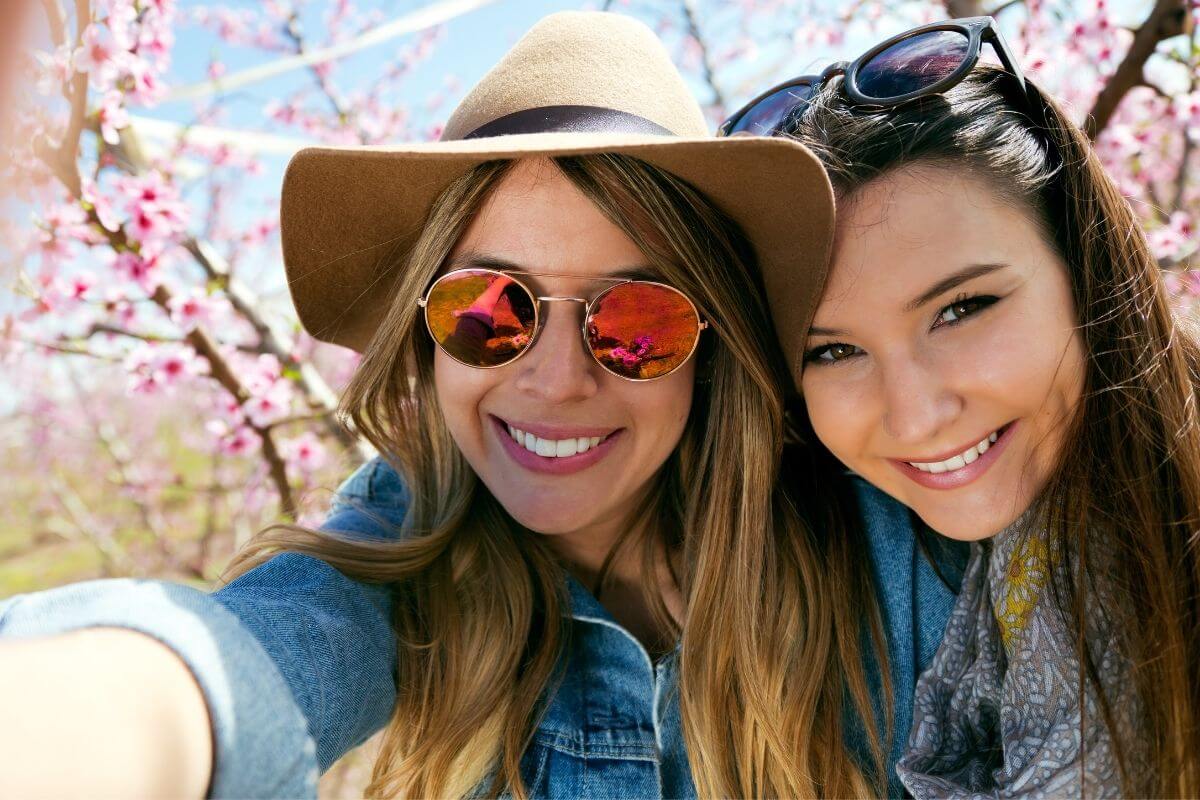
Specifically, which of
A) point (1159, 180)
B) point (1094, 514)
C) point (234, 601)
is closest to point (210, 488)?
point (234, 601)

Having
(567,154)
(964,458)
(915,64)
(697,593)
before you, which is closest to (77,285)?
(567,154)

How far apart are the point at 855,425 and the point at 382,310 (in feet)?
3.92

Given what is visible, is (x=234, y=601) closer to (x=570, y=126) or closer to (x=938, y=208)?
(x=570, y=126)

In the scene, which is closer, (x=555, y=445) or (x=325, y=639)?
(x=325, y=639)

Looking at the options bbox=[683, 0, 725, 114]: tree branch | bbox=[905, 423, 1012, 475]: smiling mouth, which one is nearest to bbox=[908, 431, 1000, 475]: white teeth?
bbox=[905, 423, 1012, 475]: smiling mouth

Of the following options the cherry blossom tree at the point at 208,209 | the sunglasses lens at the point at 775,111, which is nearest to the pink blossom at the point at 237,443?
the cherry blossom tree at the point at 208,209

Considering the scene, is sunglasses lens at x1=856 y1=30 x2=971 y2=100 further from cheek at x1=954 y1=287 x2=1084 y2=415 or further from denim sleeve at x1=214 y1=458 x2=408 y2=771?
denim sleeve at x1=214 y1=458 x2=408 y2=771

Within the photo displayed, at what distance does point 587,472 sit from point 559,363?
10.8 inches

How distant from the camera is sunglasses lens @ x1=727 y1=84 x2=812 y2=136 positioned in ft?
6.03

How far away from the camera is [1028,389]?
1541mm

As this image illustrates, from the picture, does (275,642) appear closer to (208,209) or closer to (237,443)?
(237,443)

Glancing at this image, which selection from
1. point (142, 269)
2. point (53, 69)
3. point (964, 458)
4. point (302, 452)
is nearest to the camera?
point (964, 458)

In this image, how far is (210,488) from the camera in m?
3.88

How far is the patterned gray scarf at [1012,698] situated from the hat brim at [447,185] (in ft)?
2.06
